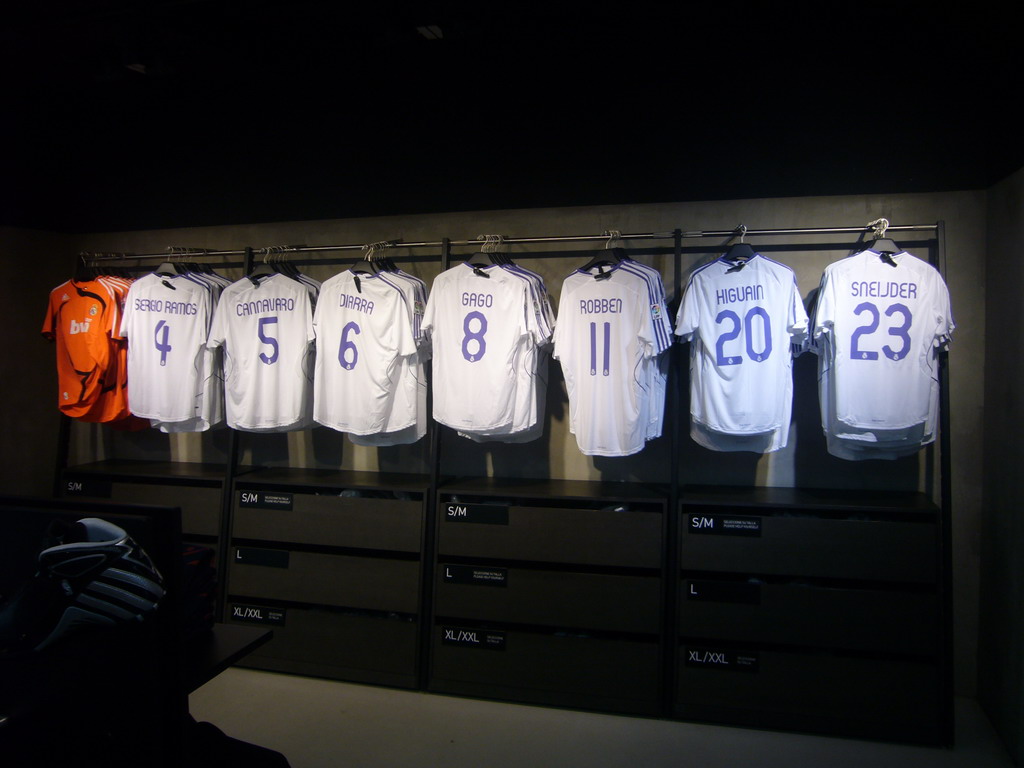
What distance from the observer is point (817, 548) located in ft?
8.13

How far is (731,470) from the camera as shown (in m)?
2.99

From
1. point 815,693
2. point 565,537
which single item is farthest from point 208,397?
point 815,693

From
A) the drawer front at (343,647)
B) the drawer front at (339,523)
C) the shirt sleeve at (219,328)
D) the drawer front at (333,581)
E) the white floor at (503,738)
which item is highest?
the shirt sleeve at (219,328)

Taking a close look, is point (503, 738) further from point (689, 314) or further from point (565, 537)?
point (689, 314)

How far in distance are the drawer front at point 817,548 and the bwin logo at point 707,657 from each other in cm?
35

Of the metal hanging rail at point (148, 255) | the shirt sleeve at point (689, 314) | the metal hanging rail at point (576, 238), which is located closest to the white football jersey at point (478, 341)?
the metal hanging rail at point (576, 238)

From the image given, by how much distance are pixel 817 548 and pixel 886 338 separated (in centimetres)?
91

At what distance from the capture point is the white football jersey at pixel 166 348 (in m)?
3.20

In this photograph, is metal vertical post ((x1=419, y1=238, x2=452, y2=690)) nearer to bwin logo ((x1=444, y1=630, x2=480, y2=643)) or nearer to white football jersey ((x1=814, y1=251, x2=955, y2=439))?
bwin logo ((x1=444, y1=630, x2=480, y2=643))

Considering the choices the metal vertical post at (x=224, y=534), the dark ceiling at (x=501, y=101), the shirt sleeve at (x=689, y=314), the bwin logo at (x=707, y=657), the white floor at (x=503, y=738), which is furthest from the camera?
the metal vertical post at (x=224, y=534)

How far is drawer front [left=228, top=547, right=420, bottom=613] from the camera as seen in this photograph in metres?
2.81

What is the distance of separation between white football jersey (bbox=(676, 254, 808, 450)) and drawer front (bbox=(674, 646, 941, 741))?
0.91 m

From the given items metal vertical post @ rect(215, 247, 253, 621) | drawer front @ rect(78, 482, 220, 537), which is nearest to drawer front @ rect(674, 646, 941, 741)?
metal vertical post @ rect(215, 247, 253, 621)

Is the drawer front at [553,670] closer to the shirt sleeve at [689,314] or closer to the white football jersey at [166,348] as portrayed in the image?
the shirt sleeve at [689,314]
